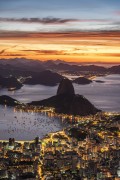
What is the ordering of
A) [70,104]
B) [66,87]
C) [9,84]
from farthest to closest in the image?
[9,84] < [66,87] < [70,104]

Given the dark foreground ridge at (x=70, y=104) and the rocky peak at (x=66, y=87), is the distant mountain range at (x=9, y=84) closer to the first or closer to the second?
the rocky peak at (x=66, y=87)

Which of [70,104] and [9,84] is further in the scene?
[9,84]

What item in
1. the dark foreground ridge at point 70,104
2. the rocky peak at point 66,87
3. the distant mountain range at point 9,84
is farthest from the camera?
the distant mountain range at point 9,84

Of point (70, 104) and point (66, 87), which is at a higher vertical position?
point (66, 87)

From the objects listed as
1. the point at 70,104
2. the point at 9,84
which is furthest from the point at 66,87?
the point at 9,84

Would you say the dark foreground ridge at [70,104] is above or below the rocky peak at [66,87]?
below

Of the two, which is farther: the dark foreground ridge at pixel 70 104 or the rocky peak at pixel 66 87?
the rocky peak at pixel 66 87

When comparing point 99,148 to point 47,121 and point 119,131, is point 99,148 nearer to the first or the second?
point 119,131

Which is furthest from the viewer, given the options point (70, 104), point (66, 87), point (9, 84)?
point (9, 84)

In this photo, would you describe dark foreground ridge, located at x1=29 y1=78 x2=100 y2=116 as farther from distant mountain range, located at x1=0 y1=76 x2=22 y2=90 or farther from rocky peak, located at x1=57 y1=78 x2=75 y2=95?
distant mountain range, located at x1=0 y1=76 x2=22 y2=90

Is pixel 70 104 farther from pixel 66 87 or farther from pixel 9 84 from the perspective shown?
pixel 9 84

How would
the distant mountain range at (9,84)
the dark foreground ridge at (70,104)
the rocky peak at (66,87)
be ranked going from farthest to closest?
1. the distant mountain range at (9,84)
2. the rocky peak at (66,87)
3. the dark foreground ridge at (70,104)

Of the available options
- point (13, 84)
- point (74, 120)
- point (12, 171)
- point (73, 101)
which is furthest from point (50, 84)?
point (12, 171)

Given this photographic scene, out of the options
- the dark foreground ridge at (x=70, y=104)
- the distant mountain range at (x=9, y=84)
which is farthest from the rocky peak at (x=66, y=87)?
the distant mountain range at (x=9, y=84)
